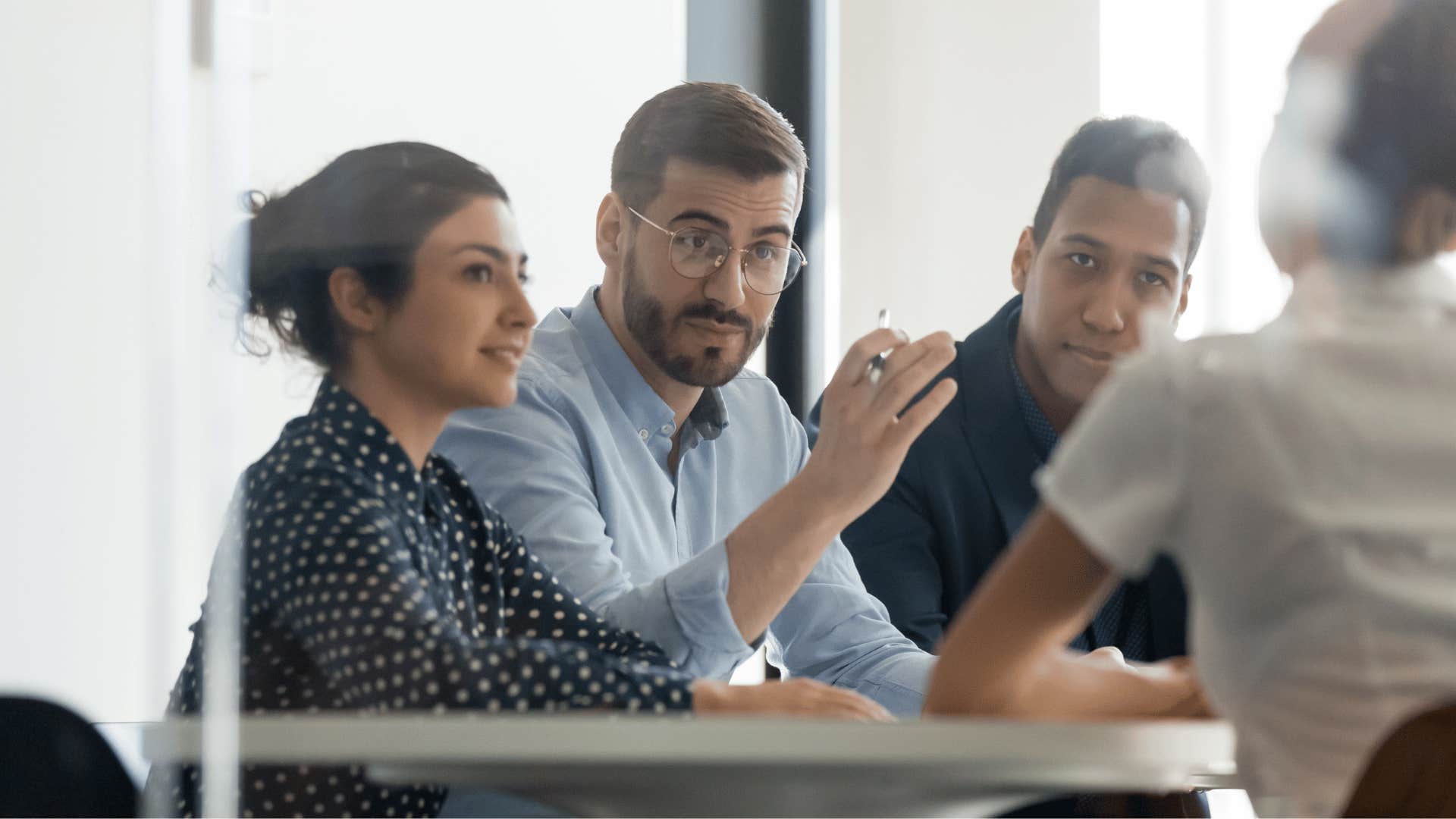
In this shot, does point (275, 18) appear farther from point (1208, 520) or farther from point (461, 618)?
point (1208, 520)

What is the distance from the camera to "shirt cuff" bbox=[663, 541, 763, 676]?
1099 mm

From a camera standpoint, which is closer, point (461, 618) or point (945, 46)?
point (461, 618)

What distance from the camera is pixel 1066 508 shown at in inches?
24.3

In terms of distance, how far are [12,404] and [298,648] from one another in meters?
0.53

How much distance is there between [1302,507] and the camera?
0.61 m

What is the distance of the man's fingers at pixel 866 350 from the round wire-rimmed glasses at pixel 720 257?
33 centimetres

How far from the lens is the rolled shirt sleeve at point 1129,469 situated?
0.61 m

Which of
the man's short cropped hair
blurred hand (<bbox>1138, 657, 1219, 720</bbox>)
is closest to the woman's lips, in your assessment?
blurred hand (<bbox>1138, 657, 1219, 720</bbox>)

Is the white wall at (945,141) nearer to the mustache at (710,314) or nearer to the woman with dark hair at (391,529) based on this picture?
the mustache at (710,314)

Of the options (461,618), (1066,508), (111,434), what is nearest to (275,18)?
(111,434)

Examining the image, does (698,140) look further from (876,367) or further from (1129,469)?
(1129,469)

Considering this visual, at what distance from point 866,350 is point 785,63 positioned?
19.6 inches

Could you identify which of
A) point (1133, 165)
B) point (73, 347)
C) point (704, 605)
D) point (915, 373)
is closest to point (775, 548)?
point (704, 605)

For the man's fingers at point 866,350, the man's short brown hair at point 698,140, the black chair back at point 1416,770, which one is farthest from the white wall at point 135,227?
the black chair back at point 1416,770
